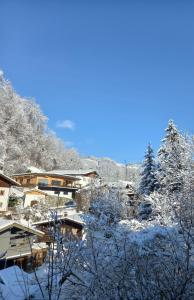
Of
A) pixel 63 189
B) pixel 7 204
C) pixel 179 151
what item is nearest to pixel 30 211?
pixel 7 204

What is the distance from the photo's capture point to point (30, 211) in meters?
41.0

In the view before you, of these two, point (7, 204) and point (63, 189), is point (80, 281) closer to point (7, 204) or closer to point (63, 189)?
point (7, 204)

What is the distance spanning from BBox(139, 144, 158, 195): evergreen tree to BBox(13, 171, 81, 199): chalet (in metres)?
23.7

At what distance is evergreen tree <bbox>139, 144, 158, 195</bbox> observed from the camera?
4141 cm

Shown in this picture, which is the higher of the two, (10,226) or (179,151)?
(179,151)

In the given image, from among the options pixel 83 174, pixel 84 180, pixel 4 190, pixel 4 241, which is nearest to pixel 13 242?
pixel 4 241

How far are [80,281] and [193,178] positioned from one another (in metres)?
27.0

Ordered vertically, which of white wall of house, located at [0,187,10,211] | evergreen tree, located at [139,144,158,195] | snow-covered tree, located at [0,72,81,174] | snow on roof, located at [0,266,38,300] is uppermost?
snow-covered tree, located at [0,72,81,174]

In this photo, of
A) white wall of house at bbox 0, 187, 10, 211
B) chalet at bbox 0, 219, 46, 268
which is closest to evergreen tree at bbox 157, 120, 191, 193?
chalet at bbox 0, 219, 46, 268

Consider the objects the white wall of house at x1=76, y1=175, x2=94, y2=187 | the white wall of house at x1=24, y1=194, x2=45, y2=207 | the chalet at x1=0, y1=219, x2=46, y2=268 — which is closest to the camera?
the chalet at x1=0, y1=219, x2=46, y2=268

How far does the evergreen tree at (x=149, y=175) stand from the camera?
41.4 meters

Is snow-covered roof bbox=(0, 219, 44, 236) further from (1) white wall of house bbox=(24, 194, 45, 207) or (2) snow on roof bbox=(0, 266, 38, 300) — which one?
(1) white wall of house bbox=(24, 194, 45, 207)

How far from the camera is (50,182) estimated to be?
63.9m

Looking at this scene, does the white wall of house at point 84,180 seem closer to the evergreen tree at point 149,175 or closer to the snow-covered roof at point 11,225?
the evergreen tree at point 149,175
